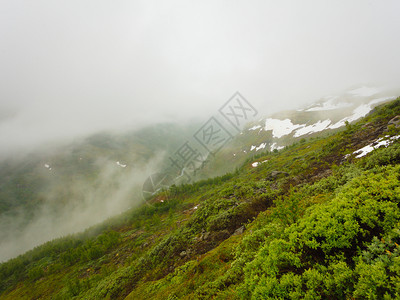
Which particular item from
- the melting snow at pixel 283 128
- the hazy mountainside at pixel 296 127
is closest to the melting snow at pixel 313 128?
the hazy mountainside at pixel 296 127

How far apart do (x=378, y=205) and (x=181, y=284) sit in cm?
1322

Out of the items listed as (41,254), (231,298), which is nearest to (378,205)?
(231,298)

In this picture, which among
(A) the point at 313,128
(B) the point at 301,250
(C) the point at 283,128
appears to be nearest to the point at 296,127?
(C) the point at 283,128

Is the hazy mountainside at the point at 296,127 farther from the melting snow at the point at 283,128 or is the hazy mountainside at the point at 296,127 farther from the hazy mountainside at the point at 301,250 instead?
the hazy mountainside at the point at 301,250

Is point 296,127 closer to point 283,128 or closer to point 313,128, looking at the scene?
point 283,128

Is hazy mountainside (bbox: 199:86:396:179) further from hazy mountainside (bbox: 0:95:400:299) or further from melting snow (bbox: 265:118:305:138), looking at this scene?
hazy mountainside (bbox: 0:95:400:299)

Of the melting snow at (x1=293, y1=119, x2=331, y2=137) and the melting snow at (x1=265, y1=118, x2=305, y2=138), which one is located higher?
the melting snow at (x1=265, y1=118, x2=305, y2=138)

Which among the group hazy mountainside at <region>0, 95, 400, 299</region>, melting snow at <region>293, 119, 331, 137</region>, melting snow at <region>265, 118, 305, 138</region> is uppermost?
hazy mountainside at <region>0, 95, 400, 299</region>

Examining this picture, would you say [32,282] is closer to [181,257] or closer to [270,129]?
[181,257]

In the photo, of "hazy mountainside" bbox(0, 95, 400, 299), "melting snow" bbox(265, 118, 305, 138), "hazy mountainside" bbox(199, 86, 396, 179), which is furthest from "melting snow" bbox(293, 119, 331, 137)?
"hazy mountainside" bbox(0, 95, 400, 299)

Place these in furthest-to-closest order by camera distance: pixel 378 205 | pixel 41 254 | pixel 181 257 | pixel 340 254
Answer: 1. pixel 41 254
2. pixel 181 257
3. pixel 378 205
4. pixel 340 254

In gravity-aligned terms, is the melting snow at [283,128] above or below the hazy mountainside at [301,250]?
below

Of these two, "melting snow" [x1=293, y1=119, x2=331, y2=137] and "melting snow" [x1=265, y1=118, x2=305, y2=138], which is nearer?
"melting snow" [x1=293, y1=119, x2=331, y2=137]

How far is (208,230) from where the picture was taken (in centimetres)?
2039
